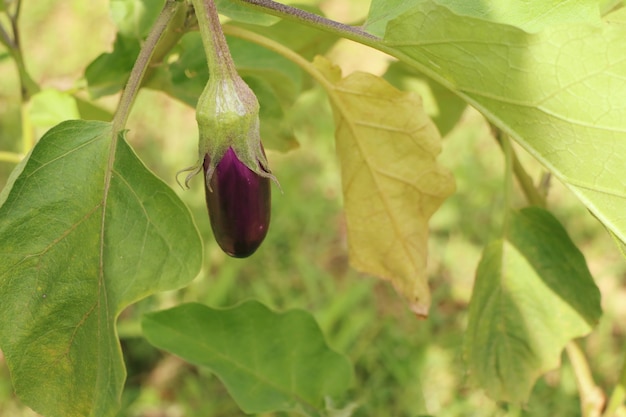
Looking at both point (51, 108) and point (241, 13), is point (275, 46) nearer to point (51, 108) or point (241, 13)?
point (241, 13)

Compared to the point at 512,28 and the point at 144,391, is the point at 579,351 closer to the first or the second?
the point at 512,28

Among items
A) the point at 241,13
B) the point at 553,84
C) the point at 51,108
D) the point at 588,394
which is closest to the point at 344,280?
the point at 588,394

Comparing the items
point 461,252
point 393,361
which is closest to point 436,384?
point 393,361

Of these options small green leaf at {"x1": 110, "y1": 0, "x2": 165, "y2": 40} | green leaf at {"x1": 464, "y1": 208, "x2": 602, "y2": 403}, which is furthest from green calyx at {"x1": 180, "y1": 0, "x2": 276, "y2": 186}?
green leaf at {"x1": 464, "y1": 208, "x2": 602, "y2": 403}

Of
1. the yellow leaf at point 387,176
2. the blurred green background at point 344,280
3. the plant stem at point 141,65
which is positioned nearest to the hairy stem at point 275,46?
the yellow leaf at point 387,176

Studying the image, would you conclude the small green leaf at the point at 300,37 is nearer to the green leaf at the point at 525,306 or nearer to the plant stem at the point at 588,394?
the green leaf at the point at 525,306
